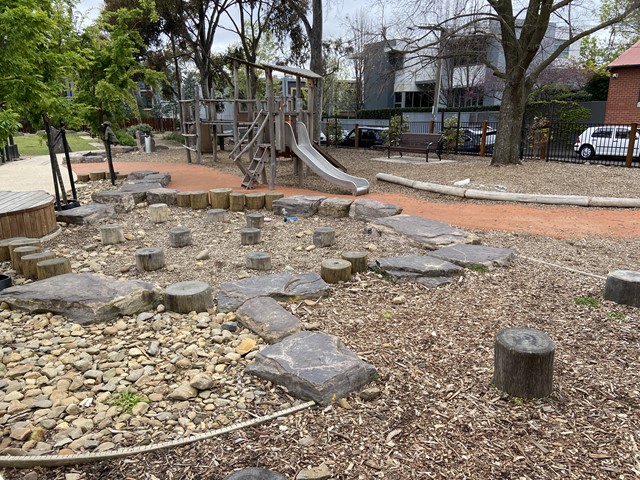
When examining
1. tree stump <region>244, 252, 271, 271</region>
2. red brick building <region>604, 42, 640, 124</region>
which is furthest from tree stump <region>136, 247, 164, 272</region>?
red brick building <region>604, 42, 640, 124</region>

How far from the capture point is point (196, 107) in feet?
53.0

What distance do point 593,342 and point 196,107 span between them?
15.2 meters

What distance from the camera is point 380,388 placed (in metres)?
2.71

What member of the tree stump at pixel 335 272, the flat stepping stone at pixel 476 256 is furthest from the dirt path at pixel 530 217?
the tree stump at pixel 335 272

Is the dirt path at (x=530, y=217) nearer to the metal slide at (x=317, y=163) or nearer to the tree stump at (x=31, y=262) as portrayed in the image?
the metal slide at (x=317, y=163)

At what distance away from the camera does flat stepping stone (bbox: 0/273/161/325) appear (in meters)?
3.57

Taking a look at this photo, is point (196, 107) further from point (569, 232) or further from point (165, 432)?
point (165, 432)

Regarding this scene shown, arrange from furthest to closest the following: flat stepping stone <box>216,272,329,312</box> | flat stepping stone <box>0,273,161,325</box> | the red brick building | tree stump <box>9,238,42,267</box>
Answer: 1. the red brick building
2. tree stump <box>9,238,42,267</box>
3. flat stepping stone <box>216,272,329,312</box>
4. flat stepping stone <box>0,273,161,325</box>

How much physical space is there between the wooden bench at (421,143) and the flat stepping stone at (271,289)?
11418 millimetres

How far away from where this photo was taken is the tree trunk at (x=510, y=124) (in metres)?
12.9

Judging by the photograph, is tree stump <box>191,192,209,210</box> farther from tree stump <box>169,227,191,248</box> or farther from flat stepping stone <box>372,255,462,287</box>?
flat stepping stone <box>372,255,462,287</box>

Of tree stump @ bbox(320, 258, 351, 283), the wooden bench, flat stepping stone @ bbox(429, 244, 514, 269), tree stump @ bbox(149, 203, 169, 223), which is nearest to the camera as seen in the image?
tree stump @ bbox(320, 258, 351, 283)

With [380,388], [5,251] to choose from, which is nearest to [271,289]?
[380,388]

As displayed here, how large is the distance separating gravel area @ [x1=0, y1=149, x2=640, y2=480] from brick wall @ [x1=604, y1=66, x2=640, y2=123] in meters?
21.6
